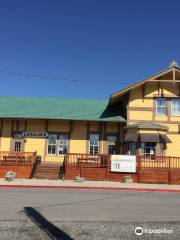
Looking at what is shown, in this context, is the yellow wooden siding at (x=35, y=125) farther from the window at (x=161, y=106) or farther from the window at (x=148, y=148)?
the window at (x=161, y=106)

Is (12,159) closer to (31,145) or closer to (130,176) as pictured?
(31,145)

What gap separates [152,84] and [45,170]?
9.92 metres

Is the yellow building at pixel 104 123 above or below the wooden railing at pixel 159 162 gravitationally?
above

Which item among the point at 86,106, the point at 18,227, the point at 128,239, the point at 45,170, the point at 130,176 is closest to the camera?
the point at 128,239

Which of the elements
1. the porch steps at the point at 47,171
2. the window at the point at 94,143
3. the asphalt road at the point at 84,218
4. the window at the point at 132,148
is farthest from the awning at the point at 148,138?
the asphalt road at the point at 84,218

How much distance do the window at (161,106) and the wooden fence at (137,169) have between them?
3852mm

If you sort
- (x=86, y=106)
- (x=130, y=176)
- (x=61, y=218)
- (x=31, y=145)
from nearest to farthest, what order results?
1. (x=61, y=218)
2. (x=130, y=176)
3. (x=31, y=145)
4. (x=86, y=106)

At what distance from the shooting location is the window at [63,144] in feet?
95.6

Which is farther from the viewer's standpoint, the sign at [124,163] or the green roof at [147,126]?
the green roof at [147,126]

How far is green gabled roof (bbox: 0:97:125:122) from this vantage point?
28.5 metres

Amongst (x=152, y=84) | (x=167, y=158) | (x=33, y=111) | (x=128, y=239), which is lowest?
(x=128, y=239)

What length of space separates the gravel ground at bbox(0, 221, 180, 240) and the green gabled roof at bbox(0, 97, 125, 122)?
18.7m

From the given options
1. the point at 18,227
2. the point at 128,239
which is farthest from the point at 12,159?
the point at 128,239

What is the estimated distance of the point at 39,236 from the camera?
25.6ft
